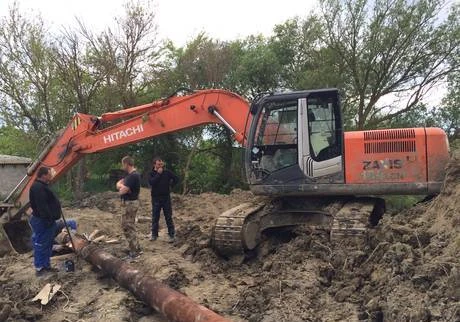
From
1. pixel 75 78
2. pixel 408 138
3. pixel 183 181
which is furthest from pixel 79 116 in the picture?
pixel 183 181

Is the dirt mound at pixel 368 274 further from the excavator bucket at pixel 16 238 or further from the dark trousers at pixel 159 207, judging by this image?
the excavator bucket at pixel 16 238

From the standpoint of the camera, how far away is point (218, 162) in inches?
966

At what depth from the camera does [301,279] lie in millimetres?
6527

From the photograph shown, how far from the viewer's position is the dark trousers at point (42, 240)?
757 centimetres

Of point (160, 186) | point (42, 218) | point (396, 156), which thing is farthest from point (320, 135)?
point (42, 218)

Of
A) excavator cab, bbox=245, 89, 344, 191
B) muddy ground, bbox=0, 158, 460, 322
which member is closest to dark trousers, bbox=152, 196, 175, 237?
muddy ground, bbox=0, 158, 460, 322

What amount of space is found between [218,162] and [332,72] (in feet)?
22.1

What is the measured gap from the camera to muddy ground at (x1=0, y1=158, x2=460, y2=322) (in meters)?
5.14

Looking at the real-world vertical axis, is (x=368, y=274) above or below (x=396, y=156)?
below

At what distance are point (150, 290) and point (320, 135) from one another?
11.7ft

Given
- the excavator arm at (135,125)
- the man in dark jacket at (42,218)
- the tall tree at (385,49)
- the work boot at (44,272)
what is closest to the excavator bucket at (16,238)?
the excavator arm at (135,125)

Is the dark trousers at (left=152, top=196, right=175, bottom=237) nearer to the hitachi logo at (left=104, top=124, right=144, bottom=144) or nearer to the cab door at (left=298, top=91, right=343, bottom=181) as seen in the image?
the hitachi logo at (left=104, top=124, right=144, bottom=144)

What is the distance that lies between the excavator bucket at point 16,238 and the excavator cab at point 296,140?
4.29m

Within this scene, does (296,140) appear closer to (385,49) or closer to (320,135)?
(320,135)
